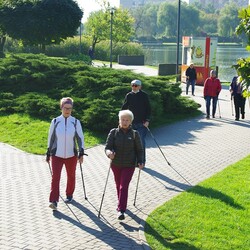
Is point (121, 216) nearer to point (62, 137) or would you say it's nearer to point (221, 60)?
point (62, 137)

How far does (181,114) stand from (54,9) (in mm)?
18339

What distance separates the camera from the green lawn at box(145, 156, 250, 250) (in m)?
6.81

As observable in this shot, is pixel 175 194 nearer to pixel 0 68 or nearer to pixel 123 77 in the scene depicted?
pixel 123 77

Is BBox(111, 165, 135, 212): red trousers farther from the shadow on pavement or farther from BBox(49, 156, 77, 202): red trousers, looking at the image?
BBox(49, 156, 77, 202): red trousers

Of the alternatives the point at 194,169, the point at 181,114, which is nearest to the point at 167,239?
the point at 194,169

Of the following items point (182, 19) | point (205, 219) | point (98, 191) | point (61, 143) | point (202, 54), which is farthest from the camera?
point (182, 19)

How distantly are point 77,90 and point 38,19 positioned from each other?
1784cm

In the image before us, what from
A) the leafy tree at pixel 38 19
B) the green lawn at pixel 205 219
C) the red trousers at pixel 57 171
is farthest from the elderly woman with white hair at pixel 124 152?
the leafy tree at pixel 38 19

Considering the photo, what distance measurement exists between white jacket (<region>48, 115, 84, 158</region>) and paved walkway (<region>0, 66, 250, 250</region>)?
95cm

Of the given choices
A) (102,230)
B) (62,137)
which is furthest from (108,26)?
(102,230)

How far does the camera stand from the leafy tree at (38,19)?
3347 cm

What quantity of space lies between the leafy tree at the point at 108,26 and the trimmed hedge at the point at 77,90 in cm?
3575

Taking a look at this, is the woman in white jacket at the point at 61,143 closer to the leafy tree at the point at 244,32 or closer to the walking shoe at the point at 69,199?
the walking shoe at the point at 69,199

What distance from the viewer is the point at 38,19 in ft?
110
